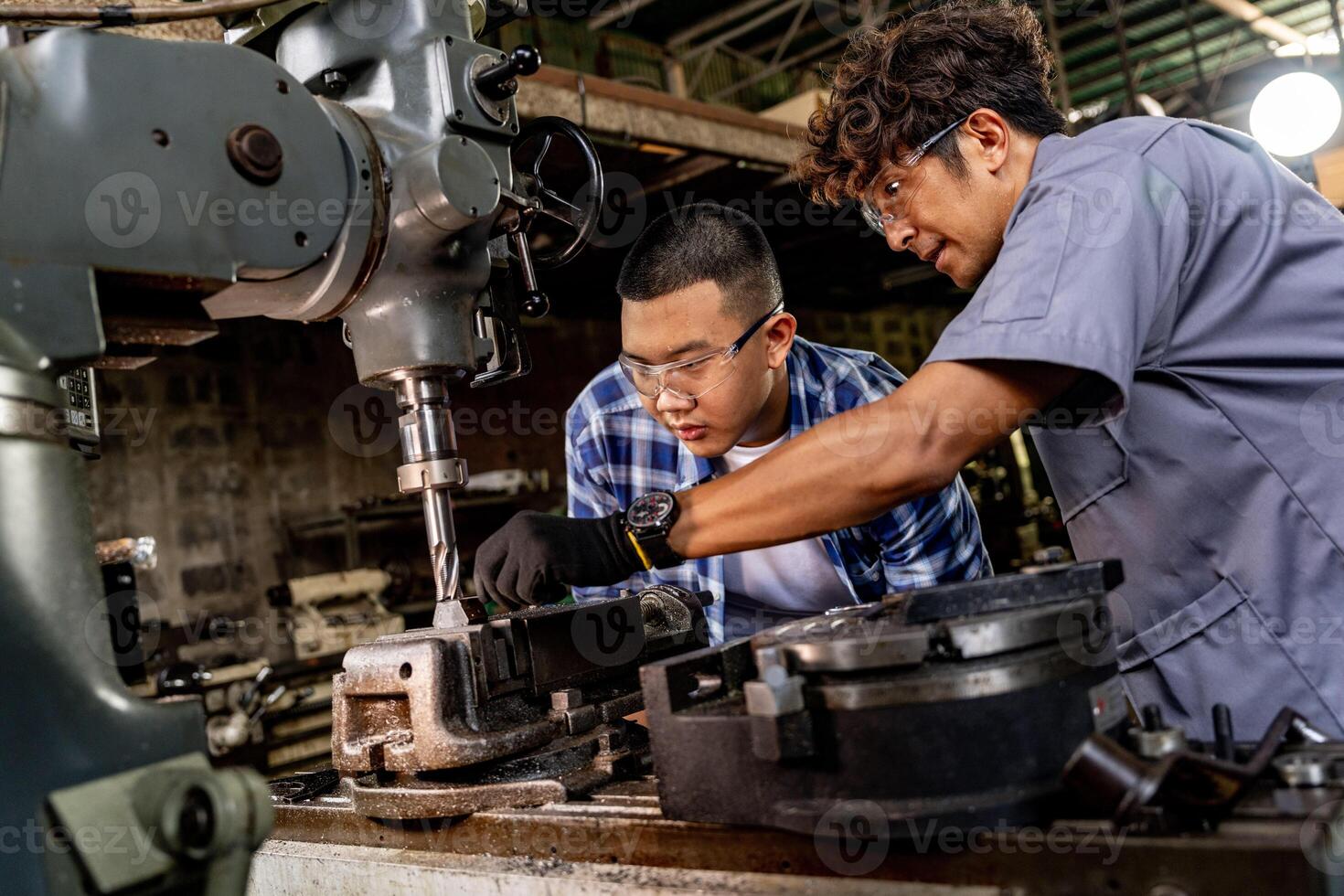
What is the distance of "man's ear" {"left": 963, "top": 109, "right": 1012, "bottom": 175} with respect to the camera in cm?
129

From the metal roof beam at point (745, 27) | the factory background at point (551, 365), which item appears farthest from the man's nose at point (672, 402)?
the metal roof beam at point (745, 27)

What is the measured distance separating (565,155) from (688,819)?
3073mm

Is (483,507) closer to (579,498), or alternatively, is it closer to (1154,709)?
(579,498)

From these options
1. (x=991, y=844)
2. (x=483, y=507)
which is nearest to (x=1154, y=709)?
(x=991, y=844)

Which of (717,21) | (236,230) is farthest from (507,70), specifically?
(717,21)

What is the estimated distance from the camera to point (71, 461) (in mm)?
732

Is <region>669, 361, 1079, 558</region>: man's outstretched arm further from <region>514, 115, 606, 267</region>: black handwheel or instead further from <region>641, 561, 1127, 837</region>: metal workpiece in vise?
<region>514, 115, 606, 267</region>: black handwheel

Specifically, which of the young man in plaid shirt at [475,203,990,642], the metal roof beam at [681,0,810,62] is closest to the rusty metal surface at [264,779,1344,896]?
the young man in plaid shirt at [475,203,990,642]

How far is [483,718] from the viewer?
1000mm

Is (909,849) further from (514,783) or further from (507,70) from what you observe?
(507,70)

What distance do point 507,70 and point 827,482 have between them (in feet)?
1.77

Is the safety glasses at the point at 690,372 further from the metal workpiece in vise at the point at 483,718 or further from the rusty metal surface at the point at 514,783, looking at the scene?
the rusty metal surface at the point at 514,783

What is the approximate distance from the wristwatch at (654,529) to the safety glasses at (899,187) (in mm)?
580

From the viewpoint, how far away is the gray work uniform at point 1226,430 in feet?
3.62
